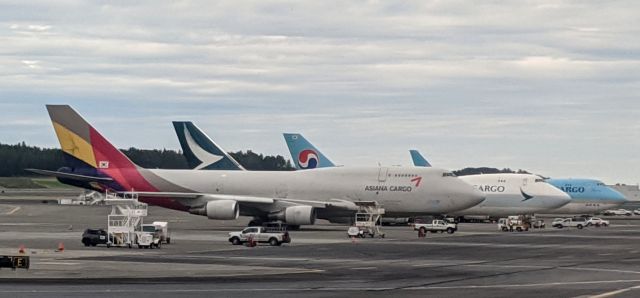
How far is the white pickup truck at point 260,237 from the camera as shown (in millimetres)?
64125

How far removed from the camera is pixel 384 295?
106ft

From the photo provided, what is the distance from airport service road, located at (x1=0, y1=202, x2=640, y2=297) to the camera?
33.8 metres

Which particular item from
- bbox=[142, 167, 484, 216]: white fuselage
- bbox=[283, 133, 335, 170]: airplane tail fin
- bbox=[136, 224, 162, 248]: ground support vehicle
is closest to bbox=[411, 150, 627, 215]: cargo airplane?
bbox=[283, 133, 335, 170]: airplane tail fin

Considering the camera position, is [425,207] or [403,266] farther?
[425,207]

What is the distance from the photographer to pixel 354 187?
89938mm

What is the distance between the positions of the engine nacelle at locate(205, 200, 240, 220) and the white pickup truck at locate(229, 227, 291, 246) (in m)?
19.8

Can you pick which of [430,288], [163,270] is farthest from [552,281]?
[163,270]

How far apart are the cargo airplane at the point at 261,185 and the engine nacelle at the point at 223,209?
86.5 inches

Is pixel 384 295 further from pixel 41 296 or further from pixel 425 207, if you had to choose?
pixel 425 207

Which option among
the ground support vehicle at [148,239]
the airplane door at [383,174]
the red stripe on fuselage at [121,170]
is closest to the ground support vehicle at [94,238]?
the ground support vehicle at [148,239]

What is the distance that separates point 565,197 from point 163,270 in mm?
74296

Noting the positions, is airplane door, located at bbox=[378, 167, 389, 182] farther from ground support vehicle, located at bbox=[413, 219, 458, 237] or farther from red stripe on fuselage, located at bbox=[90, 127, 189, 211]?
red stripe on fuselage, located at bbox=[90, 127, 189, 211]

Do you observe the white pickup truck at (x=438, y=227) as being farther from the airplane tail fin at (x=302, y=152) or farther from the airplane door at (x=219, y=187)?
the airplane tail fin at (x=302, y=152)

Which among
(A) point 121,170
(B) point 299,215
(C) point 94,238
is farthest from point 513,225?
(C) point 94,238
